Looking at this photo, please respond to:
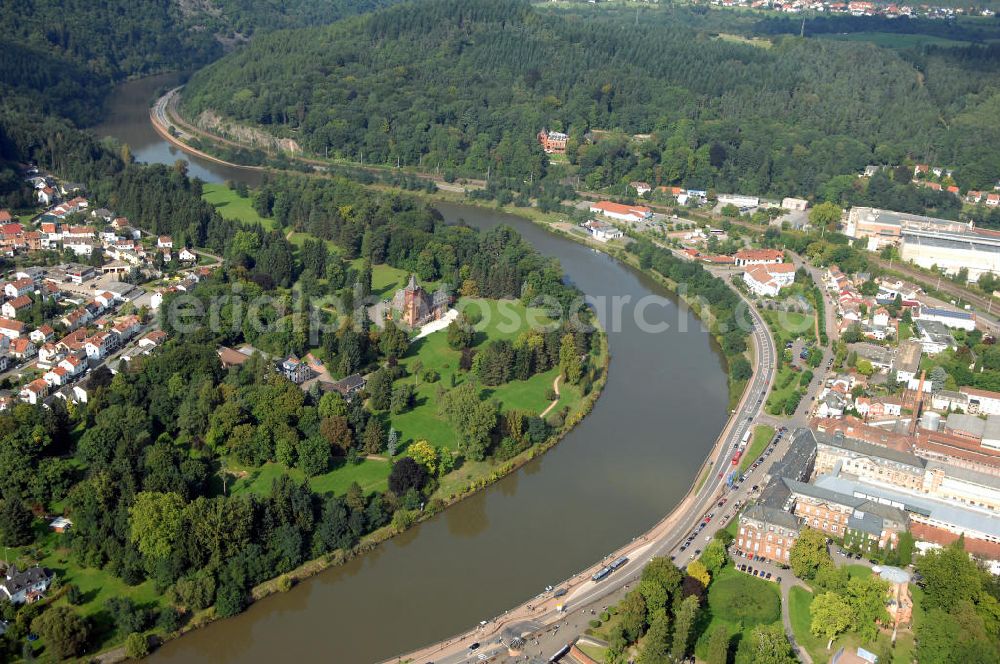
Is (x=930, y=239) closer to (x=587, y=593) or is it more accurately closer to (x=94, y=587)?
(x=587, y=593)

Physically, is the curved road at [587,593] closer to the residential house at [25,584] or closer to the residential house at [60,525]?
the residential house at [25,584]

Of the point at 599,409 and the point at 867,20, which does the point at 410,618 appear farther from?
the point at 867,20

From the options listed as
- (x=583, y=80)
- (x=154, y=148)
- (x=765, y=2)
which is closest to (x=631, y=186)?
(x=583, y=80)

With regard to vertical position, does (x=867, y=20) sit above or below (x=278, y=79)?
above

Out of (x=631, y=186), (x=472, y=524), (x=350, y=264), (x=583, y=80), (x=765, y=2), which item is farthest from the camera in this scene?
(x=765, y=2)

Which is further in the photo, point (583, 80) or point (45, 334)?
point (583, 80)

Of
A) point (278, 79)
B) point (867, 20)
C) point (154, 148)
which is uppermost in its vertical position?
point (867, 20)

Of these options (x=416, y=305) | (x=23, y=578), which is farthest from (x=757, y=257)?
(x=23, y=578)

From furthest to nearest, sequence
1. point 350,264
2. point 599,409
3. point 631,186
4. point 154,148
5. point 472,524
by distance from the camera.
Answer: point 154,148 → point 631,186 → point 350,264 → point 599,409 → point 472,524

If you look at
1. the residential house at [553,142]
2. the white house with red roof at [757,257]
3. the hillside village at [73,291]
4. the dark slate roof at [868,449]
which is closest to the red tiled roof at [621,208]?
the white house with red roof at [757,257]
